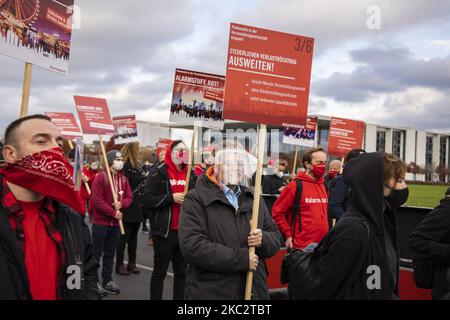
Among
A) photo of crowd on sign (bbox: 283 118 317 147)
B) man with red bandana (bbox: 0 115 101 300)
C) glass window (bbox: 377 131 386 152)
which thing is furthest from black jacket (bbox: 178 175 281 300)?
glass window (bbox: 377 131 386 152)

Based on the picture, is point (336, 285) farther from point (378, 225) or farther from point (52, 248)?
point (52, 248)

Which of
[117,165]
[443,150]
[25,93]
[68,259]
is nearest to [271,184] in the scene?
[117,165]

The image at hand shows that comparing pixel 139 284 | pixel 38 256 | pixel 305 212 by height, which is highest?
pixel 305 212

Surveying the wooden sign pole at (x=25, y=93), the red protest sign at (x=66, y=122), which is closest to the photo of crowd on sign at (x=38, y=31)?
the wooden sign pole at (x=25, y=93)

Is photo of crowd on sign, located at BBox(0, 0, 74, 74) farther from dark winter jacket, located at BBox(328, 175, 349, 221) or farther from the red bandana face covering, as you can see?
dark winter jacket, located at BBox(328, 175, 349, 221)

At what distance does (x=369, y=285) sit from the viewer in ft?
9.15

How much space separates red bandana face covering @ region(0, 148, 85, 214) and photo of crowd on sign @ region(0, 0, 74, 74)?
1631 millimetres

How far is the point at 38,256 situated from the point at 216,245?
1.46 m

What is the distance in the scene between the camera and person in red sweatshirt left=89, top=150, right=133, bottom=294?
702 centimetres

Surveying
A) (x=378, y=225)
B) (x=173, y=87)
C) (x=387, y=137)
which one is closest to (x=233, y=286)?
(x=378, y=225)

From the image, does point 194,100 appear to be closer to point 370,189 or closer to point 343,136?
point 370,189

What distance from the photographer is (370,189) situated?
2.85 m

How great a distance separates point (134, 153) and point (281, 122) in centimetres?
477

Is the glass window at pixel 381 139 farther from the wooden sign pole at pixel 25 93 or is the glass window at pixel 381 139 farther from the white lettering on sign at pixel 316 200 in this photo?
the wooden sign pole at pixel 25 93
